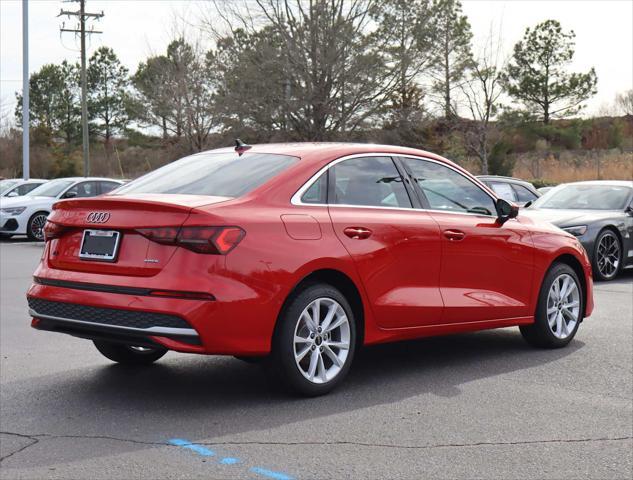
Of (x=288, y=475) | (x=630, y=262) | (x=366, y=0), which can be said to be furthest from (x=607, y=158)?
(x=288, y=475)

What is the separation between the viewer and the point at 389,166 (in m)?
6.67

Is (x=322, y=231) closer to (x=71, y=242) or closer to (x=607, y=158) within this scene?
(x=71, y=242)

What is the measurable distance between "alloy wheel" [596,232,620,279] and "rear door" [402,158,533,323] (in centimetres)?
602

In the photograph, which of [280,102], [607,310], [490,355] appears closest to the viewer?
[490,355]

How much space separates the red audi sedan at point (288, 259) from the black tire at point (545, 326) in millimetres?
212

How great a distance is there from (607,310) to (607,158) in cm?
3686

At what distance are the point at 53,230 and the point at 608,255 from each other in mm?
9270

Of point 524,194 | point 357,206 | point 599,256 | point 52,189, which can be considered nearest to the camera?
point 357,206

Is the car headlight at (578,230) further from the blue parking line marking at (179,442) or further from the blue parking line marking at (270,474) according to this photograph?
the blue parking line marking at (270,474)

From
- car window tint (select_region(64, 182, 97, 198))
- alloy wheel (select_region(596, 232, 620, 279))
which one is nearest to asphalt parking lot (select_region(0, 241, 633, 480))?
alloy wheel (select_region(596, 232, 620, 279))

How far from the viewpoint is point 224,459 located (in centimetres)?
461

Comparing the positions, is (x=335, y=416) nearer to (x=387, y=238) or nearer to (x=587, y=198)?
(x=387, y=238)

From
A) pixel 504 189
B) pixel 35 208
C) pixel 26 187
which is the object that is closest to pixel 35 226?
pixel 35 208

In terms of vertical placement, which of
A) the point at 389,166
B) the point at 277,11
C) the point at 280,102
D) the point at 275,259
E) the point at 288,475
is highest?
the point at 277,11
